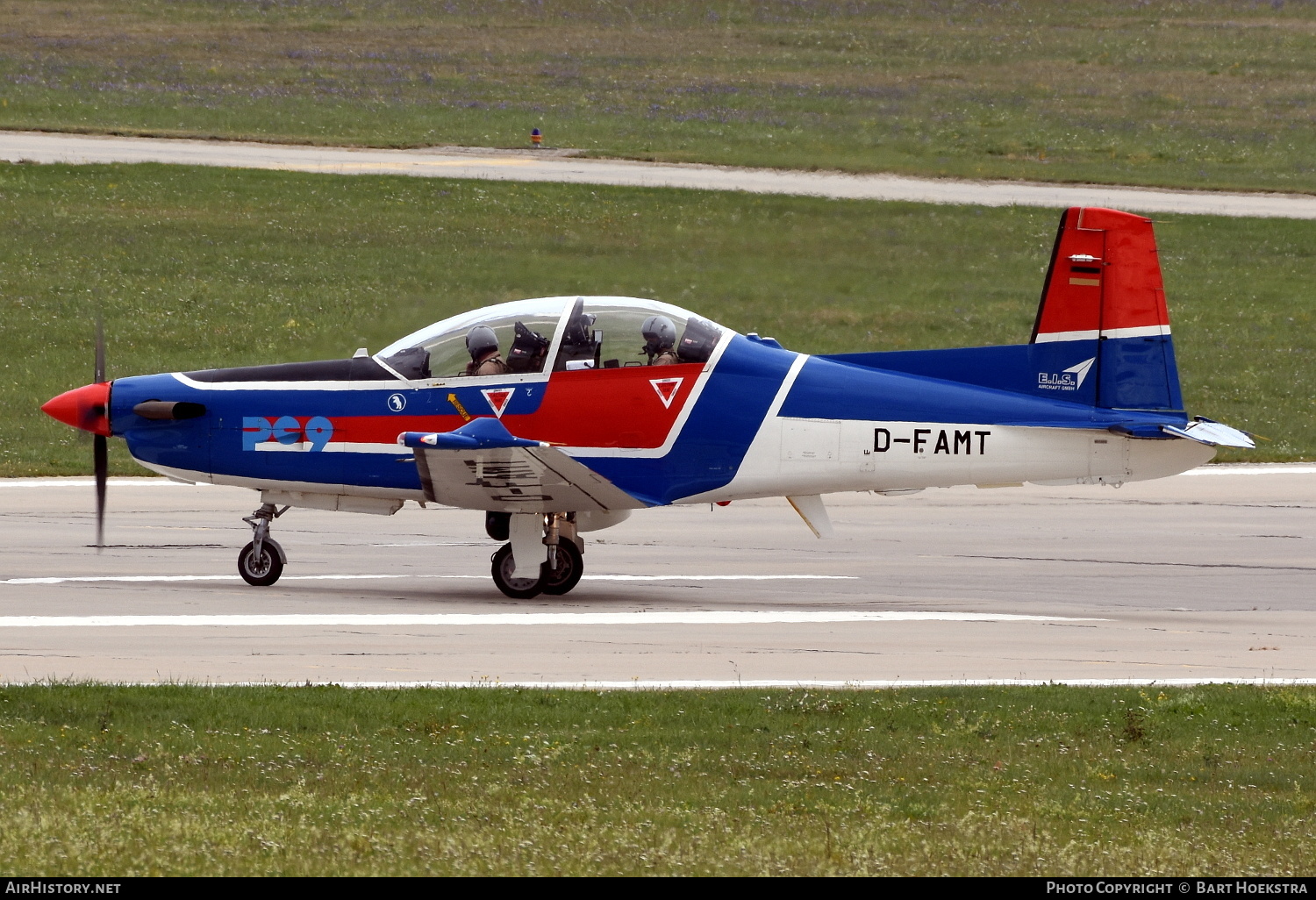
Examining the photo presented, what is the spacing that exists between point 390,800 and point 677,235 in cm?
2245

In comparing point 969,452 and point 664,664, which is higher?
point 969,452

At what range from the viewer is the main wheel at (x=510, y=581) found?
50.9 feet

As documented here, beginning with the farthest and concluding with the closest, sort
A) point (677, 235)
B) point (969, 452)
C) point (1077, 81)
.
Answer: point (1077, 81) < point (677, 235) < point (969, 452)

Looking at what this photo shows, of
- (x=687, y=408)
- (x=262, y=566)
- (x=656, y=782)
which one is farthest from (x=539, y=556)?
(x=656, y=782)

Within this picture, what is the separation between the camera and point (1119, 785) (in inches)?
369

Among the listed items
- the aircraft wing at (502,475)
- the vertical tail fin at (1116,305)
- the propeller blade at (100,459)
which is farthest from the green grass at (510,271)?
the vertical tail fin at (1116,305)

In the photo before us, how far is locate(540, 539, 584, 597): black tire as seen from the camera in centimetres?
1570

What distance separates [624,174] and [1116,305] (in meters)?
26.3

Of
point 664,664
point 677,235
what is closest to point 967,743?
point 664,664

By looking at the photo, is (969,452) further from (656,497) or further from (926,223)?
Result: (926,223)

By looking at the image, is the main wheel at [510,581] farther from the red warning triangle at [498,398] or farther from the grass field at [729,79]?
the grass field at [729,79]

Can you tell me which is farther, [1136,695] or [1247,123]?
[1247,123]

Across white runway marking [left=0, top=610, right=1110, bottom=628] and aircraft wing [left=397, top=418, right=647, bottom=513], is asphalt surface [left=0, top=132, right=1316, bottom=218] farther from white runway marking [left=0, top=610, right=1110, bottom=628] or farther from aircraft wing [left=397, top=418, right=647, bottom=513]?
white runway marking [left=0, top=610, right=1110, bottom=628]

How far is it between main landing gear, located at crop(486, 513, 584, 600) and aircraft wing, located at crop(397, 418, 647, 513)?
28 cm
